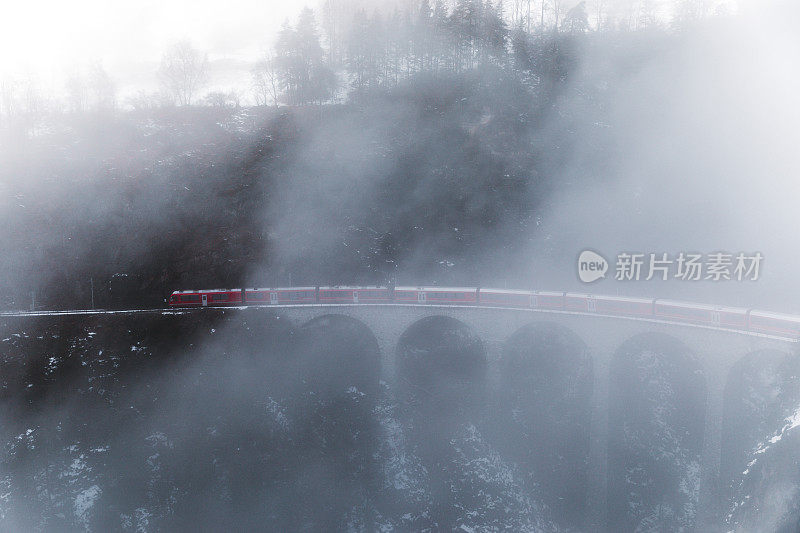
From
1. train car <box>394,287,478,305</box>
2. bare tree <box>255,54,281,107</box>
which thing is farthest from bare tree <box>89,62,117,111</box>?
train car <box>394,287,478,305</box>

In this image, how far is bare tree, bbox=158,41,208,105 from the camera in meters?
69.8

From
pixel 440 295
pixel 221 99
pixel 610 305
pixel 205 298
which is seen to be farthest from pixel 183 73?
pixel 610 305

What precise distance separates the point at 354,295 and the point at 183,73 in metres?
54.2

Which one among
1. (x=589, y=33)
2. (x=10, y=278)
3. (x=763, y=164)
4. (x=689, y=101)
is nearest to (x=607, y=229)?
(x=763, y=164)

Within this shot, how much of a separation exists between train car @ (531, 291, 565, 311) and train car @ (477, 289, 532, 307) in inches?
17.6

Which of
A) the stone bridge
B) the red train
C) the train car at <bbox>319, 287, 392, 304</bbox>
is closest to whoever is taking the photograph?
the red train

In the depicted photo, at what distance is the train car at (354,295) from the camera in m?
37.3

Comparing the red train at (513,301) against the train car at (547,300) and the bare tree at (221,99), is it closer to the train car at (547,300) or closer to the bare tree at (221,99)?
the train car at (547,300)

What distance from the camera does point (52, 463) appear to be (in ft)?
96.7

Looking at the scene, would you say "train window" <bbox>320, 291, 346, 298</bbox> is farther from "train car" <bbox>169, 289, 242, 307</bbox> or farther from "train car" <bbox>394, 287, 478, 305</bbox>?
"train car" <bbox>169, 289, 242, 307</bbox>

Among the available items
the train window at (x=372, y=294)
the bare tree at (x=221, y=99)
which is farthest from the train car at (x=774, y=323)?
the bare tree at (x=221, y=99)

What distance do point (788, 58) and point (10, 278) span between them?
88506 millimetres

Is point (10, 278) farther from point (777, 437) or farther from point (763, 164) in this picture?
point (763, 164)

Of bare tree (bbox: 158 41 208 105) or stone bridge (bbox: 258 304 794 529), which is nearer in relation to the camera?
stone bridge (bbox: 258 304 794 529)
